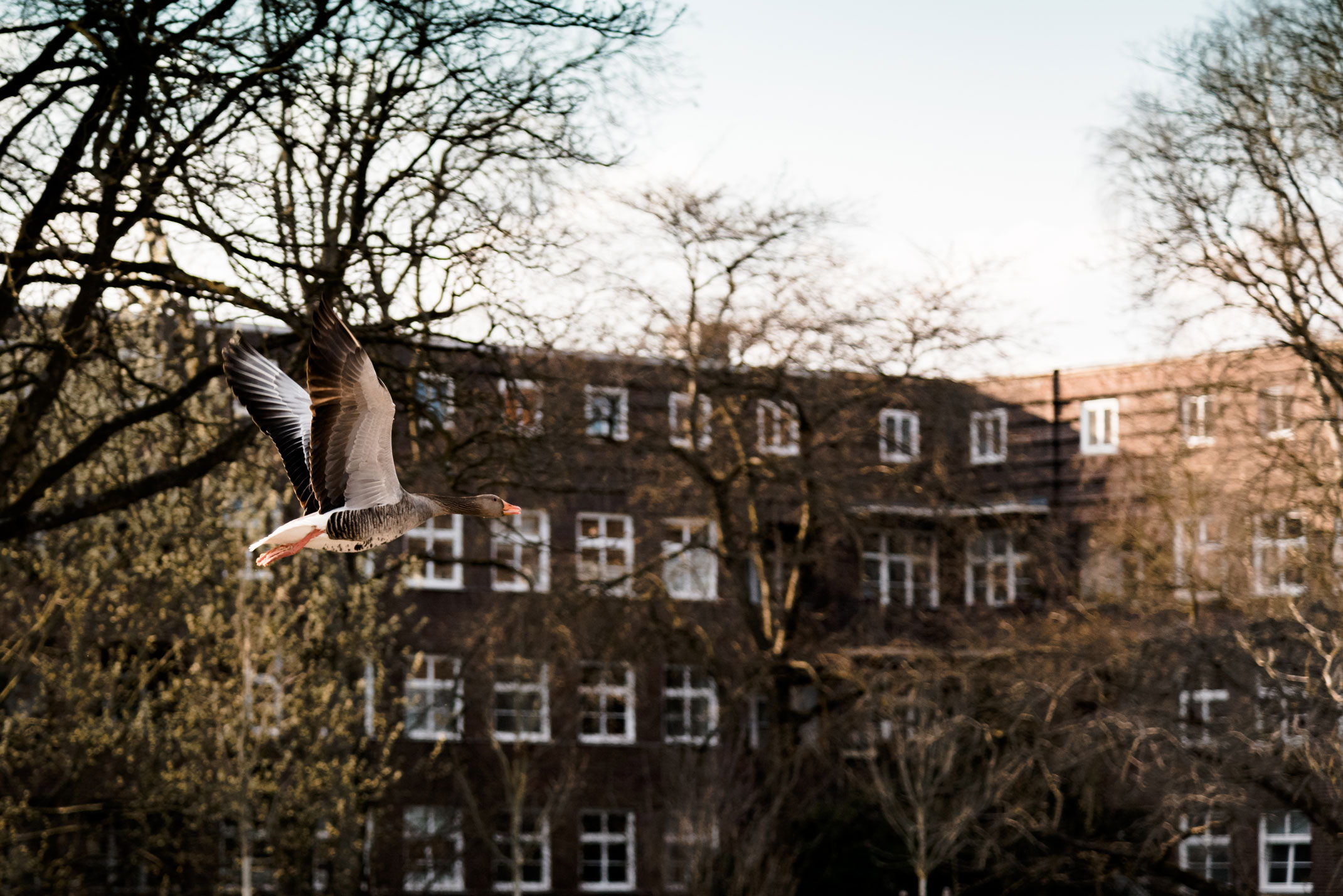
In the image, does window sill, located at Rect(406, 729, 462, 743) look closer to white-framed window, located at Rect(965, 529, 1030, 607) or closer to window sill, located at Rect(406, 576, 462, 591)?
window sill, located at Rect(406, 576, 462, 591)

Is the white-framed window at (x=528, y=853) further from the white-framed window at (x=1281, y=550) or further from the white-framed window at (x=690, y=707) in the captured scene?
the white-framed window at (x=1281, y=550)

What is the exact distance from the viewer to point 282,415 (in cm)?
1018

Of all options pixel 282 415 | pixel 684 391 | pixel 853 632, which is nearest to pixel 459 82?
pixel 282 415

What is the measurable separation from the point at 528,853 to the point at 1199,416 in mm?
15878

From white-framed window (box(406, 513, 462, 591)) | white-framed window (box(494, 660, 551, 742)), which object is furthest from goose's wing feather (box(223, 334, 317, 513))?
white-framed window (box(406, 513, 462, 591))

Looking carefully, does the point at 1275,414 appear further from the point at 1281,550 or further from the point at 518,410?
the point at 518,410

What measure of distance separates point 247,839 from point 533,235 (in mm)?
12739

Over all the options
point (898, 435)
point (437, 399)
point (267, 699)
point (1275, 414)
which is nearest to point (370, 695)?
point (267, 699)

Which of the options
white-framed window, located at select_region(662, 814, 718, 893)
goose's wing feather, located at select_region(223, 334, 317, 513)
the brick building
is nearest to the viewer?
goose's wing feather, located at select_region(223, 334, 317, 513)

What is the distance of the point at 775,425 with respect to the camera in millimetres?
34500

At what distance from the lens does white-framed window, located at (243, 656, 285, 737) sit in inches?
1005

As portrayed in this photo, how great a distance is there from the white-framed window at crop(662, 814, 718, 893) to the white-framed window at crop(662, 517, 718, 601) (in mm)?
4495

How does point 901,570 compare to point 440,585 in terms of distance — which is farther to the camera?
point 901,570

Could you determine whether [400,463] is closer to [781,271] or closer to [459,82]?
[459,82]
